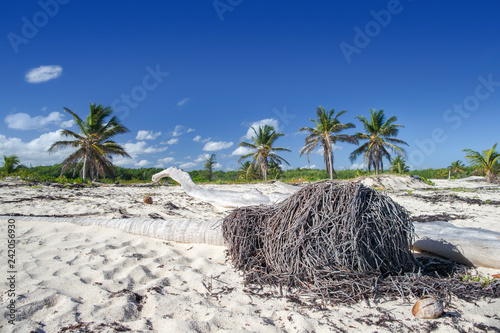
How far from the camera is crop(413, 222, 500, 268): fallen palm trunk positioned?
10.6 ft

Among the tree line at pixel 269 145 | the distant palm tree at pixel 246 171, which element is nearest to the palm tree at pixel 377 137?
the tree line at pixel 269 145

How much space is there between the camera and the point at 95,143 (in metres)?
22.7

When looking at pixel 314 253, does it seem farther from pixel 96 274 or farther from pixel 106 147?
pixel 106 147

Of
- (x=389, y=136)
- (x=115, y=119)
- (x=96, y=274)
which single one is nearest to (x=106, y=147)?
(x=115, y=119)

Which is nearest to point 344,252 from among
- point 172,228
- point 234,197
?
point 172,228

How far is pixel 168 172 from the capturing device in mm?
9859

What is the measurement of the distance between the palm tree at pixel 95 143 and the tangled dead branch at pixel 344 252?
2293 cm

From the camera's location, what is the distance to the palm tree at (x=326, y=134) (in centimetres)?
2720

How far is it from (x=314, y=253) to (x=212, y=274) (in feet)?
4.24

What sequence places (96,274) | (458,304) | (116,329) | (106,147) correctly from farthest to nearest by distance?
1. (106,147)
2. (96,274)
3. (458,304)
4. (116,329)

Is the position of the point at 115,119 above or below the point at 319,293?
above

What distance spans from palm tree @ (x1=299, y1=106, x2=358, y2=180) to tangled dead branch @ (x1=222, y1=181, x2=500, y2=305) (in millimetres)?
24650

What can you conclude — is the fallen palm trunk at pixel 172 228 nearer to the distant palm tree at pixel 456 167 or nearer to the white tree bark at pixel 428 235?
the white tree bark at pixel 428 235

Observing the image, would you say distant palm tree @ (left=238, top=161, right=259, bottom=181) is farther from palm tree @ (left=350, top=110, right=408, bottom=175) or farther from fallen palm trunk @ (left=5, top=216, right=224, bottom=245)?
fallen palm trunk @ (left=5, top=216, right=224, bottom=245)
